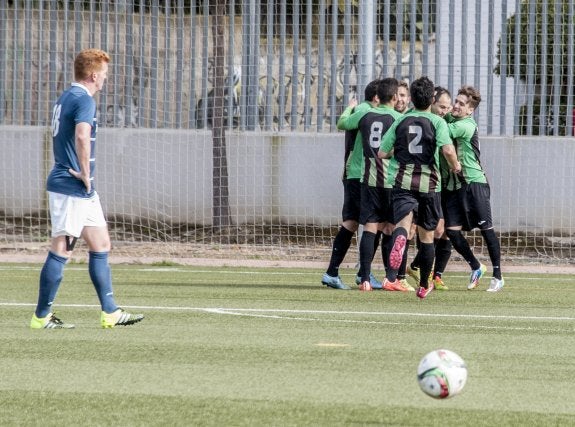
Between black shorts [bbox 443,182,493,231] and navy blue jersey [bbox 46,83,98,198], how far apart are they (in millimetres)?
4894

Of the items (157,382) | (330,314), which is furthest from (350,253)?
(157,382)

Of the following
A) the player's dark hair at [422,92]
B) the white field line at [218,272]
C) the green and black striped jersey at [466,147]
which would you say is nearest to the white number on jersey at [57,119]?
the player's dark hair at [422,92]

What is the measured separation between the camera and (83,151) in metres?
8.70

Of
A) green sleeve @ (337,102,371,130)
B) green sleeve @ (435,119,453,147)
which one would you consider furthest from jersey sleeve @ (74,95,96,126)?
green sleeve @ (337,102,371,130)

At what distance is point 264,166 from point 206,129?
91 centimetres

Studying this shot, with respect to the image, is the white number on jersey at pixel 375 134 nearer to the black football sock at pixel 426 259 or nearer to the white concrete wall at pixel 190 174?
the black football sock at pixel 426 259

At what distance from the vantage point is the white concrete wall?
17.4m

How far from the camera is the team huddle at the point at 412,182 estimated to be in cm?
1164

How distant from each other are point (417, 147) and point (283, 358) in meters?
4.55

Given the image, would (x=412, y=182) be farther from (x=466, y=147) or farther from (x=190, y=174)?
(x=190, y=174)

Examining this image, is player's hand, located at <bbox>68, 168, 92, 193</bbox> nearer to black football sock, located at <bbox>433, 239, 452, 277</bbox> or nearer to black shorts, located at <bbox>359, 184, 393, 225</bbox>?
black shorts, located at <bbox>359, 184, 393, 225</bbox>

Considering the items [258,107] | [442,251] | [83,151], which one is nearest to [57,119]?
[83,151]

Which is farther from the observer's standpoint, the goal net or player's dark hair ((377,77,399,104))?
the goal net

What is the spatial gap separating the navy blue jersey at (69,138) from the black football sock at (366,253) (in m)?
4.11
